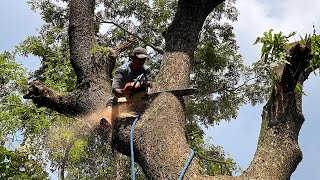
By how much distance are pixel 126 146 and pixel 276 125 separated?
1.43m

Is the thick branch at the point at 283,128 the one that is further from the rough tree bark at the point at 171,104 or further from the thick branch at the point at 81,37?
the thick branch at the point at 81,37

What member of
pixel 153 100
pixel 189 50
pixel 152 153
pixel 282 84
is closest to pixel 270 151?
pixel 282 84

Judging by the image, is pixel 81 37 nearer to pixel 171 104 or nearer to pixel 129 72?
pixel 129 72

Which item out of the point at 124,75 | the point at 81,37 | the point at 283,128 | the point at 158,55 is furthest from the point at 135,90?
the point at 158,55

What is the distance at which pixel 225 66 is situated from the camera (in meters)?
11.0

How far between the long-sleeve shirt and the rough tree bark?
157mm

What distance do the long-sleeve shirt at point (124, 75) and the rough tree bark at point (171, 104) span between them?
16 cm

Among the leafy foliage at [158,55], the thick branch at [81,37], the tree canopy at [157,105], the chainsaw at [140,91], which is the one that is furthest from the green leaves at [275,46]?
the leafy foliage at [158,55]

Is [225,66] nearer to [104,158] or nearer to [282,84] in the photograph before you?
[104,158]

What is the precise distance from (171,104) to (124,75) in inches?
34.1

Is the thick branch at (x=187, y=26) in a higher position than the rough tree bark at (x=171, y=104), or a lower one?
higher

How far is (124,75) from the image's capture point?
192 inches

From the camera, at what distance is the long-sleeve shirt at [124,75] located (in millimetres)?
4777

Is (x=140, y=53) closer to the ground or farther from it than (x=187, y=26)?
closer to the ground
